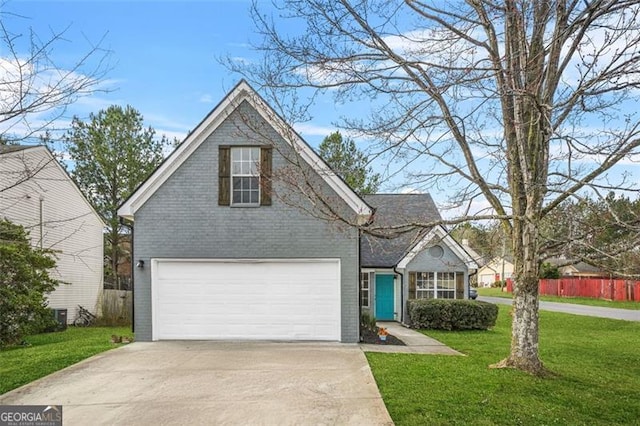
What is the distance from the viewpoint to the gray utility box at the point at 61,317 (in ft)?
65.0

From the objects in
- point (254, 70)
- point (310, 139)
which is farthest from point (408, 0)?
point (310, 139)

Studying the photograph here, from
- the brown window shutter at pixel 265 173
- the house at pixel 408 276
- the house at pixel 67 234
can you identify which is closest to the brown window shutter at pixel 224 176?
the brown window shutter at pixel 265 173

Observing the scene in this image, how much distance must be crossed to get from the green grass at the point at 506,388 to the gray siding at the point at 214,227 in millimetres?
3344

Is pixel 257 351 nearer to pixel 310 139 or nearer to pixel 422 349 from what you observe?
pixel 422 349

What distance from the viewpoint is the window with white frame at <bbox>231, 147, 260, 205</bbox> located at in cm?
1362

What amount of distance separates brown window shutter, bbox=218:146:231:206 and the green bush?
8.08 m

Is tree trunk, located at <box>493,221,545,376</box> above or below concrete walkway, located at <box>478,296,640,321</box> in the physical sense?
above

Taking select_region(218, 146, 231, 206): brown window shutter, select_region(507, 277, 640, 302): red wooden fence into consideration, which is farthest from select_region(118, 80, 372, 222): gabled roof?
select_region(507, 277, 640, 302): red wooden fence

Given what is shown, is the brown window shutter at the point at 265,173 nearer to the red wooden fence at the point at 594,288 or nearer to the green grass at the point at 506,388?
the green grass at the point at 506,388

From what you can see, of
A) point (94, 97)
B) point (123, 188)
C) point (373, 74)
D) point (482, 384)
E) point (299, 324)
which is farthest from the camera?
point (123, 188)

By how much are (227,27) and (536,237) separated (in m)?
6.92

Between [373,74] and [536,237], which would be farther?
[373,74]

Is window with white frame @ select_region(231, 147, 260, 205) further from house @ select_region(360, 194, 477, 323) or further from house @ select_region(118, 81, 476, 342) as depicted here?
A: house @ select_region(360, 194, 477, 323)

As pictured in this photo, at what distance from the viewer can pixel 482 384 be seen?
334 inches
